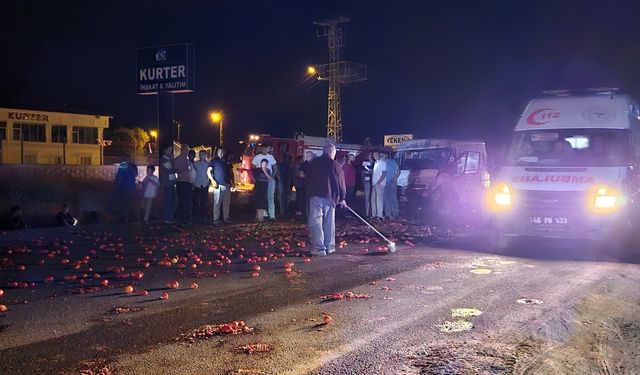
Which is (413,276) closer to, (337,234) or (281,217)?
(337,234)

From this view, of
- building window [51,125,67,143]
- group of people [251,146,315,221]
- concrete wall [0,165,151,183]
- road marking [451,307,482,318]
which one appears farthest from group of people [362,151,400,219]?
building window [51,125,67,143]

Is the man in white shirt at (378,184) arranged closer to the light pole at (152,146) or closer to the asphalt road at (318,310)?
the asphalt road at (318,310)

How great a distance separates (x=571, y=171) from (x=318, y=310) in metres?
6.63

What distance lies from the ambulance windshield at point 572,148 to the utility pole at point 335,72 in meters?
42.3

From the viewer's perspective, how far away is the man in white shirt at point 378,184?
17422 millimetres

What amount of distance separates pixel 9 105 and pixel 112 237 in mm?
39756

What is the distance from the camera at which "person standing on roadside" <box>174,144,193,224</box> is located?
1477 centimetres

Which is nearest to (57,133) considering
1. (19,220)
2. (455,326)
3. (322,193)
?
(19,220)

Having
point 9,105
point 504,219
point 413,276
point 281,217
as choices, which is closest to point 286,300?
point 413,276

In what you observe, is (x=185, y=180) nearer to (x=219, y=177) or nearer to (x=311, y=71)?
(x=219, y=177)

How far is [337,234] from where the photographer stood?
14305mm

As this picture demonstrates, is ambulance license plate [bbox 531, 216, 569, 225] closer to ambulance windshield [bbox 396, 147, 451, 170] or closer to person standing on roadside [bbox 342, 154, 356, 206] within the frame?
person standing on roadside [bbox 342, 154, 356, 206]

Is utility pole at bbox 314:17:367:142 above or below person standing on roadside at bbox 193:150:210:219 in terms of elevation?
above

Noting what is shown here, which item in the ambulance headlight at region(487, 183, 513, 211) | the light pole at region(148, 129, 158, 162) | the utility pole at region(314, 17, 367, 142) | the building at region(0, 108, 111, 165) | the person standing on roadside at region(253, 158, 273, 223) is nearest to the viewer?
the ambulance headlight at region(487, 183, 513, 211)
